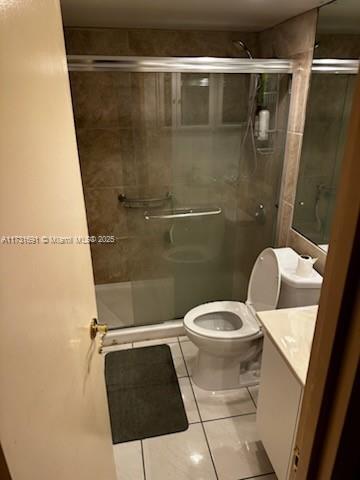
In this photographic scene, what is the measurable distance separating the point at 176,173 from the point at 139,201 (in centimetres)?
36

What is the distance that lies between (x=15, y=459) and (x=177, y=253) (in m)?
2.04

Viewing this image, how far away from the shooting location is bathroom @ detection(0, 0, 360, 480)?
138cm

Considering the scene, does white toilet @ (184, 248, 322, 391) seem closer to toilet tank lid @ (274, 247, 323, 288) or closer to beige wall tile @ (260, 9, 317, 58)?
toilet tank lid @ (274, 247, 323, 288)

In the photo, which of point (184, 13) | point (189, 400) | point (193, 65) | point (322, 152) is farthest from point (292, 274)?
point (184, 13)

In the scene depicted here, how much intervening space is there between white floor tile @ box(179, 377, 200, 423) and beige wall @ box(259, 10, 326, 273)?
1.10m

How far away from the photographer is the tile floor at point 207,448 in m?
1.58

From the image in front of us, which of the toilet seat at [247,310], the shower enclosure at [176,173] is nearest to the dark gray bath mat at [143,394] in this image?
the shower enclosure at [176,173]

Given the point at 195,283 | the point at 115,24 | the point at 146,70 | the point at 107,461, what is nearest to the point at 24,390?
the point at 107,461

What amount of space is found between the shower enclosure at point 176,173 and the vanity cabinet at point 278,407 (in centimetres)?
119

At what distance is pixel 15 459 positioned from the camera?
516 millimetres

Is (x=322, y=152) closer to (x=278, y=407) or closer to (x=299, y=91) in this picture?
(x=299, y=91)

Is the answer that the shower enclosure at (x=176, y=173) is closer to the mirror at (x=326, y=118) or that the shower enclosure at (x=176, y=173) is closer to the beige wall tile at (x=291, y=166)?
the beige wall tile at (x=291, y=166)

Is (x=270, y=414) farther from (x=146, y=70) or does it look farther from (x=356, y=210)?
(x=146, y=70)

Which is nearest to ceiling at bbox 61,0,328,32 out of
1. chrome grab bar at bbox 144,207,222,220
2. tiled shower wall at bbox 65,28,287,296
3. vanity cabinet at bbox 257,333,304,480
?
tiled shower wall at bbox 65,28,287,296
